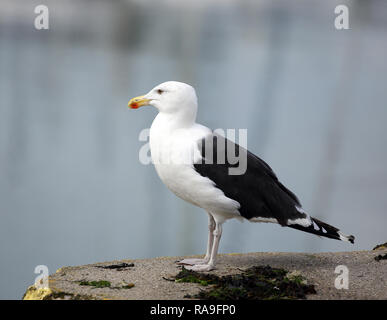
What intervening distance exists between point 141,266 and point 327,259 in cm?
166

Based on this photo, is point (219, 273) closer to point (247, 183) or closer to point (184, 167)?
point (247, 183)

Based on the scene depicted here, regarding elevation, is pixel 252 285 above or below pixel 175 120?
below

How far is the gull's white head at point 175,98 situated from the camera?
4445mm

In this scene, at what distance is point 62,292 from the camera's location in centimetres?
420

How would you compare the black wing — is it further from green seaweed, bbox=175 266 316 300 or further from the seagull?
green seaweed, bbox=175 266 316 300

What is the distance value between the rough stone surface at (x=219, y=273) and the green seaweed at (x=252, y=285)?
3.6 inches

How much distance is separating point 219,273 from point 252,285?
42cm

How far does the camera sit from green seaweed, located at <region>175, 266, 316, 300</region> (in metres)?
4.08

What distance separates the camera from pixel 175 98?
4449 mm

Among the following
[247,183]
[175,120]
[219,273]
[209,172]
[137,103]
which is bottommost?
[219,273]

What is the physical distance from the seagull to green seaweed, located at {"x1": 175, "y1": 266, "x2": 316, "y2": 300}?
27 centimetres

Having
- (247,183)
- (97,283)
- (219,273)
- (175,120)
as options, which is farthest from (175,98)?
(97,283)

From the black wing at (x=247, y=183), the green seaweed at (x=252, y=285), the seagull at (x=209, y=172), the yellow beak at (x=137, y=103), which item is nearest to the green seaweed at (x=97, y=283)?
the green seaweed at (x=252, y=285)

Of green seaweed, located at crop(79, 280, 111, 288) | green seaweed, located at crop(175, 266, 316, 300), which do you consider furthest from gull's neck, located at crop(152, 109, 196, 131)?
green seaweed, located at crop(79, 280, 111, 288)
